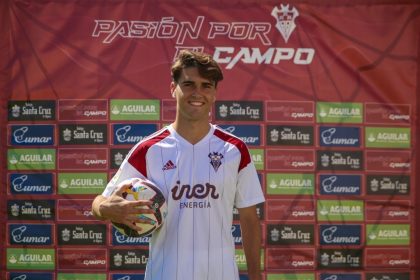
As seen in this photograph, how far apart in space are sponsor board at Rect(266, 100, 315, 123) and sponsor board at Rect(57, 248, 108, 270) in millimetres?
1738

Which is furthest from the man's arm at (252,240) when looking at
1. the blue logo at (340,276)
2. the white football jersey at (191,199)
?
the blue logo at (340,276)

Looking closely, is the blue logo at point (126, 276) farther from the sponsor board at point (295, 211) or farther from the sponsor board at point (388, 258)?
the sponsor board at point (388, 258)

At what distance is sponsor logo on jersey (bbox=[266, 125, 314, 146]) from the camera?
4711 mm

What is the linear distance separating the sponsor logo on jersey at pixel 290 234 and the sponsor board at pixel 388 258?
51 cm

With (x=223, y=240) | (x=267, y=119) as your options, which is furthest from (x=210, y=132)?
(x=267, y=119)

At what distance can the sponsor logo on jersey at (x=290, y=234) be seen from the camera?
4695 mm

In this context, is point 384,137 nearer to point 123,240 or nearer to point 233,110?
point 233,110

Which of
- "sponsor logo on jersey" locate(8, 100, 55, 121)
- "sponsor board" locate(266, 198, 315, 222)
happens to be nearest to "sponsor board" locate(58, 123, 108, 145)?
"sponsor logo on jersey" locate(8, 100, 55, 121)

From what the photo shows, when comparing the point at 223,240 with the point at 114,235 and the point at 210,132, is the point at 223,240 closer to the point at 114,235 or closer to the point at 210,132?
the point at 210,132

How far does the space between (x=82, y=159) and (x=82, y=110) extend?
0.39 m

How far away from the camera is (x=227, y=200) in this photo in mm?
2725

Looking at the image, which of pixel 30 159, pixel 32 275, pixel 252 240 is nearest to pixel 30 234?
pixel 32 275

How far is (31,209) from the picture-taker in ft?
15.2

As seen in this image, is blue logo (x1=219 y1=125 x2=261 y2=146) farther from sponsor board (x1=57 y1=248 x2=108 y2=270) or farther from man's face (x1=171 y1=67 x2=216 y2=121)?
man's face (x1=171 y1=67 x2=216 y2=121)
